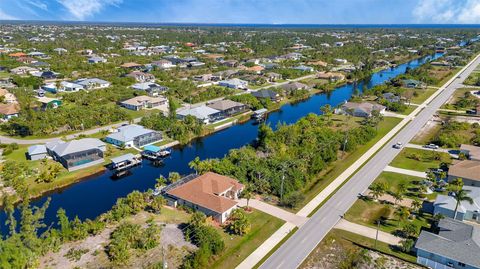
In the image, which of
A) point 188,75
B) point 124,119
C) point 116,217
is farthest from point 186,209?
point 188,75

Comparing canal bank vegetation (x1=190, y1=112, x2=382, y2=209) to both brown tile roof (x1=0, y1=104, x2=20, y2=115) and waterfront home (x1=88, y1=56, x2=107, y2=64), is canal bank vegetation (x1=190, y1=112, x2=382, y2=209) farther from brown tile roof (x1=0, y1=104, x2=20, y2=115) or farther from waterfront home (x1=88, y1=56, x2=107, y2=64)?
waterfront home (x1=88, y1=56, x2=107, y2=64)

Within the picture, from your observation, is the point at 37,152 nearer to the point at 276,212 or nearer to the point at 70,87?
the point at 276,212

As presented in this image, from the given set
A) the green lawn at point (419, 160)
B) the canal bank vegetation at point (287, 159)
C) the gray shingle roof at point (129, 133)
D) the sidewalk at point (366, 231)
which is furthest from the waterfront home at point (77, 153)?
the green lawn at point (419, 160)

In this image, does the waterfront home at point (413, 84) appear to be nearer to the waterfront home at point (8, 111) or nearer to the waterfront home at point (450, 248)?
the waterfront home at point (450, 248)

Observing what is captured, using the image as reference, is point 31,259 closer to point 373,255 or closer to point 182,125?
point 373,255

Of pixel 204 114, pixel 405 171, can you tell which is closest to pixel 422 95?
pixel 405 171

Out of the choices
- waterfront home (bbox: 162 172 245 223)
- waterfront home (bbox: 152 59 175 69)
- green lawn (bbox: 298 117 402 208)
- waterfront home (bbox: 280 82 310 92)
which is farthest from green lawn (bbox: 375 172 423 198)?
waterfront home (bbox: 152 59 175 69)

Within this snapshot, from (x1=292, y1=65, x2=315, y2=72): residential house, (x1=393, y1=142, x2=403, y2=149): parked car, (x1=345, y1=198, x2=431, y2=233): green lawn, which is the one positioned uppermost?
(x1=292, y1=65, x2=315, y2=72): residential house
